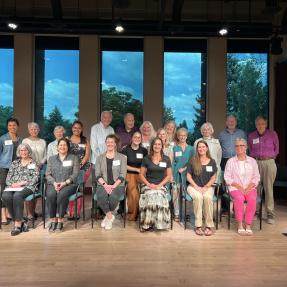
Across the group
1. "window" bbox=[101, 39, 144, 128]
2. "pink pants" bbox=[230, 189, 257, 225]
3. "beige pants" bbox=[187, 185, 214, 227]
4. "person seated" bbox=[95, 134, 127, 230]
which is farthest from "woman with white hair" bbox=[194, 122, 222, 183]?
"window" bbox=[101, 39, 144, 128]

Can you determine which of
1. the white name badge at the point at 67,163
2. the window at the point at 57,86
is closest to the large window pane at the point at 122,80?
the window at the point at 57,86

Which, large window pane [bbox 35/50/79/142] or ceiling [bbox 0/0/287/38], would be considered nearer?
ceiling [bbox 0/0/287/38]

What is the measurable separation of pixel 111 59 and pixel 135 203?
170 inches

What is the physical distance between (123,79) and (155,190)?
425cm

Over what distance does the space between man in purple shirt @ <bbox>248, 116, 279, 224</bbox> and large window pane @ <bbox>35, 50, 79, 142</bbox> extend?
14.3 ft

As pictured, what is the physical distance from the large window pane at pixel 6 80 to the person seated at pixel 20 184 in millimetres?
3672

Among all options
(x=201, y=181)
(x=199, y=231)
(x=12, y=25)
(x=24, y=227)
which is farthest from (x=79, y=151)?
(x=12, y=25)

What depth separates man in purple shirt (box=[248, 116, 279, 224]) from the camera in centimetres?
525

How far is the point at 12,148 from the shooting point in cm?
507

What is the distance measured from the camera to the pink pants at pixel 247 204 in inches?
179

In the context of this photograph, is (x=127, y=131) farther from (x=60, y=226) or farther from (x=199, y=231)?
(x=199, y=231)

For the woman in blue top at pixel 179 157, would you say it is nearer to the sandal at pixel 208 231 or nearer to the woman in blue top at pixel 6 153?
the sandal at pixel 208 231

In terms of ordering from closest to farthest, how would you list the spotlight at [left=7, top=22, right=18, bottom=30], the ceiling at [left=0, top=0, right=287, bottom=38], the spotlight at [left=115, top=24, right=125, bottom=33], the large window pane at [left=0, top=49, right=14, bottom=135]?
the spotlight at [left=7, top=22, right=18, bottom=30] → the spotlight at [left=115, top=24, right=125, bottom=33] → the ceiling at [left=0, top=0, right=287, bottom=38] → the large window pane at [left=0, top=49, right=14, bottom=135]

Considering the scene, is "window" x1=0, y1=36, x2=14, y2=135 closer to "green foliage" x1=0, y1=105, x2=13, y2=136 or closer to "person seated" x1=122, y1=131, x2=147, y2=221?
"green foliage" x1=0, y1=105, x2=13, y2=136
